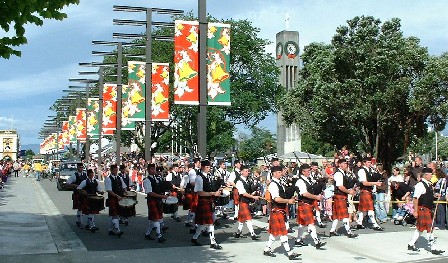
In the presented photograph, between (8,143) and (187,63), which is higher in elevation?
(187,63)

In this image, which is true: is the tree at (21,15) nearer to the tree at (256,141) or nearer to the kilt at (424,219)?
the kilt at (424,219)

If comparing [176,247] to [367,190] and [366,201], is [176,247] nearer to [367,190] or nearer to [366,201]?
[366,201]

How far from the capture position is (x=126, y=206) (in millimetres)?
15195

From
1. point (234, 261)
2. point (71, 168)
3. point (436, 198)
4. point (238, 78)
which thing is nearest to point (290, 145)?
point (238, 78)

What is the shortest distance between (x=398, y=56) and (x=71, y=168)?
68.2 feet

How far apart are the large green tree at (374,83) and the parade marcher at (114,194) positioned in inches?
735

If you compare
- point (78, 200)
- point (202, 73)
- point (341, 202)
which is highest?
point (202, 73)

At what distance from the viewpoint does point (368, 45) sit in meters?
31.5

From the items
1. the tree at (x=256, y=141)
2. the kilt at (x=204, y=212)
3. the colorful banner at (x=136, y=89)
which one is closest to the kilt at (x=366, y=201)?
the kilt at (x=204, y=212)

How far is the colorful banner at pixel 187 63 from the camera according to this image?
656 inches

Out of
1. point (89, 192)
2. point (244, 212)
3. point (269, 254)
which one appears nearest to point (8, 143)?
point (89, 192)

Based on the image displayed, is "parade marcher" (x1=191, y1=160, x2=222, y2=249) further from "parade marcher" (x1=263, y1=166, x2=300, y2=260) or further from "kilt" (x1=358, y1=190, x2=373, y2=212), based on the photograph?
"kilt" (x1=358, y1=190, x2=373, y2=212)

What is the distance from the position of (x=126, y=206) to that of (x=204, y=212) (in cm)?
289

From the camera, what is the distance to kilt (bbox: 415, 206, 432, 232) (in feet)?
40.8
